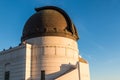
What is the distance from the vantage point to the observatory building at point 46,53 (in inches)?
1081

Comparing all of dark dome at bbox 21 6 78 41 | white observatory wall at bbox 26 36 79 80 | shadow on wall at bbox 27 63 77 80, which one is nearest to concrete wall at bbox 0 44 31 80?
white observatory wall at bbox 26 36 79 80

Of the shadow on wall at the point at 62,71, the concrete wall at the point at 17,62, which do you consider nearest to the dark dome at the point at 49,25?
the concrete wall at the point at 17,62

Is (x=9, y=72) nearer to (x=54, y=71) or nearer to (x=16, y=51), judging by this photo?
(x=16, y=51)

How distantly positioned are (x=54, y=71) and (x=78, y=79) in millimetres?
3822

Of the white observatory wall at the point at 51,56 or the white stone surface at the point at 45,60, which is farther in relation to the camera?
the white observatory wall at the point at 51,56

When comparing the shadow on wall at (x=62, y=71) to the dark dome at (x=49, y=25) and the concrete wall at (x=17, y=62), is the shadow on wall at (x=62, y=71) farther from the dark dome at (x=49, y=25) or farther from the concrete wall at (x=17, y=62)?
the dark dome at (x=49, y=25)

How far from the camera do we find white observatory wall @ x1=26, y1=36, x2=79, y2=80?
90.3ft

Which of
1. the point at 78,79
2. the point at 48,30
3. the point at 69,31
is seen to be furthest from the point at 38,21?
the point at 78,79

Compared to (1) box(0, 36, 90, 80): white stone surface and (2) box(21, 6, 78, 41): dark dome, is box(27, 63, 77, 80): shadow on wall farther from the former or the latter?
(2) box(21, 6, 78, 41): dark dome

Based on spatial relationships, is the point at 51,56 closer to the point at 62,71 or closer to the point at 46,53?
the point at 46,53

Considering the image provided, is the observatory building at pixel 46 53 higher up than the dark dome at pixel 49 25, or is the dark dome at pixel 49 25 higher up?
the dark dome at pixel 49 25

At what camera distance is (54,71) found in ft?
89.8

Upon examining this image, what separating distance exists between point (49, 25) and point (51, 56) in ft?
16.6

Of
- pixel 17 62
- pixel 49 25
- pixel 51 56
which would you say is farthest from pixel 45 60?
pixel 49 25
